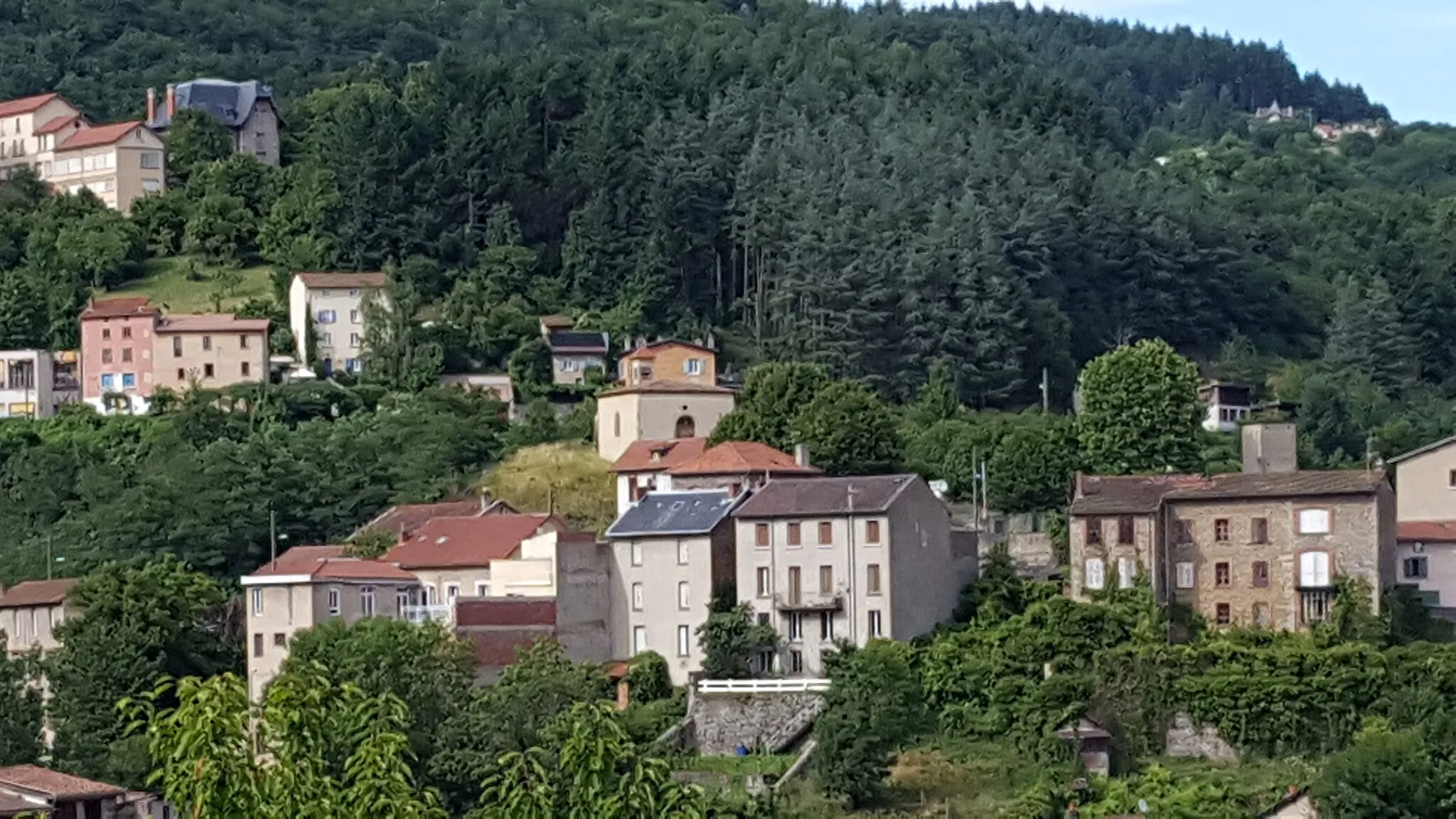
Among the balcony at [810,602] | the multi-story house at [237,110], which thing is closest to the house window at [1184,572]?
the balcony at [810,602]

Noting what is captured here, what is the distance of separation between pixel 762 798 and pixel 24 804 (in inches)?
542

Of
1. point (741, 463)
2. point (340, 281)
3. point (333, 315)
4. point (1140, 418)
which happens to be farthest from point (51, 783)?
point (340, 281)

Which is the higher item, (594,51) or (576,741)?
(594,51)

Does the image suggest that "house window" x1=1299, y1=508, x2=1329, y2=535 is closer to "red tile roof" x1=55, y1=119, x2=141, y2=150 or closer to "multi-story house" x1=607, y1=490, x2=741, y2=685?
"multi-story house" x1=607, y1=490, x2=741, y2=685

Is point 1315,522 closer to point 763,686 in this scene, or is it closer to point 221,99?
point 763,686

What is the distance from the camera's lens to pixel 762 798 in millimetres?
63906

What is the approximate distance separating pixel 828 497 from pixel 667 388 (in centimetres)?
1583

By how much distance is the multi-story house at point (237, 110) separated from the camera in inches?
4924

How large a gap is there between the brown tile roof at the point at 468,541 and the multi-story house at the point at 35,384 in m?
25.9

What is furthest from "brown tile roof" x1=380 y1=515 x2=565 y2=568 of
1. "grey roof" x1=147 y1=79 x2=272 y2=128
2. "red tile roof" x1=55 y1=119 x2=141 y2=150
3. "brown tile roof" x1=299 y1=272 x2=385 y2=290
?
"grey roof" x1=147 y1=79 x2=272 y2=128

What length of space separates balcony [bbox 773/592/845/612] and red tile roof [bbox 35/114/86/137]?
5987cm

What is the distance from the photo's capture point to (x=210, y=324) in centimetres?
10006

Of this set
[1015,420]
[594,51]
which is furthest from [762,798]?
[594,51]

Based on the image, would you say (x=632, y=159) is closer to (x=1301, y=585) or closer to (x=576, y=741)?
(x=1301, y=585)
